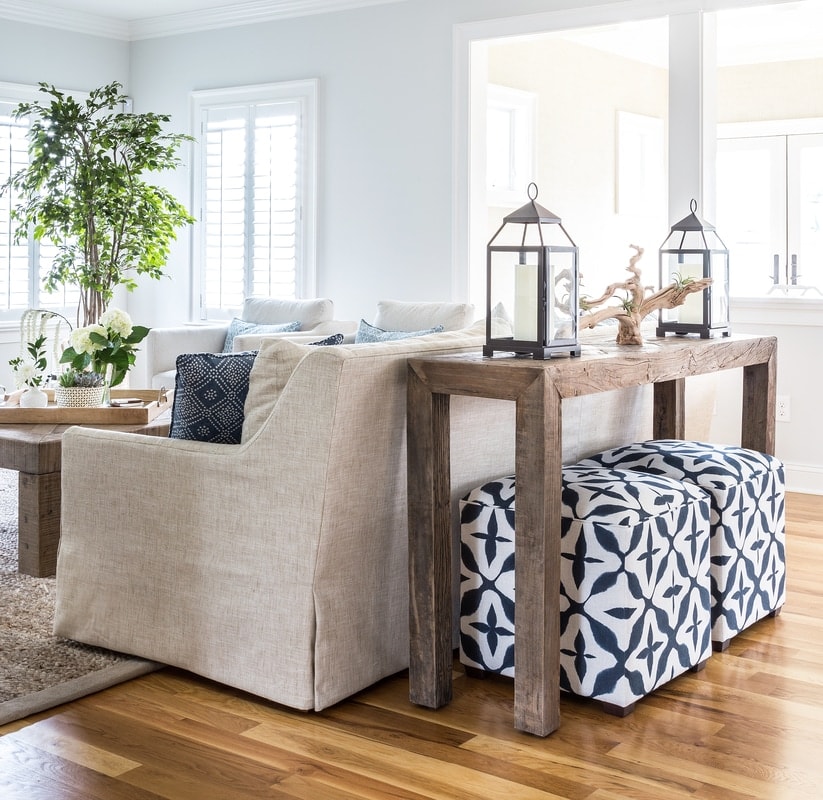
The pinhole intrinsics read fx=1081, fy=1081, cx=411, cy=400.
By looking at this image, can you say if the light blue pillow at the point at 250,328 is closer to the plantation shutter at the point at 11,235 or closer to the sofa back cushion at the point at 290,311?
the sofa back cushion at the point at 290,311

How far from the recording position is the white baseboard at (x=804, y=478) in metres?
5.30

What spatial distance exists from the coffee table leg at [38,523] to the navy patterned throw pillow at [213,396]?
0.98 m

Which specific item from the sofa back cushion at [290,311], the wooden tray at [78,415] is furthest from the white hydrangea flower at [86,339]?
the sofa back cushion at [290,311]

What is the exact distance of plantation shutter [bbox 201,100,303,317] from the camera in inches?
259

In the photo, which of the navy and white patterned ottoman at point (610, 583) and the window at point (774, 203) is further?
the window at point (774, 203)

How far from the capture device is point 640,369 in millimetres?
2777

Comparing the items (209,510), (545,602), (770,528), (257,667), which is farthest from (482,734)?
(770,528)

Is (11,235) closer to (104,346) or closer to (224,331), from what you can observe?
(224,331)

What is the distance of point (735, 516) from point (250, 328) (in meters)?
3.51

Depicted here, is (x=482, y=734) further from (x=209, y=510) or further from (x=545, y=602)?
(x=209, y=510)

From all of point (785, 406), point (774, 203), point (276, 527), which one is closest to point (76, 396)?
point (276, 527)

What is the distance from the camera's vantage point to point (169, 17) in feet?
22.9

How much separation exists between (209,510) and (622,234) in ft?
19.0

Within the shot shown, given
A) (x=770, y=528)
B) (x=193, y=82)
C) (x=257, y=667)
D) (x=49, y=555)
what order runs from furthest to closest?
(x=193, y=82)
(x=49, y=555)
(x=770, y=528)
(x=257, y=667)
